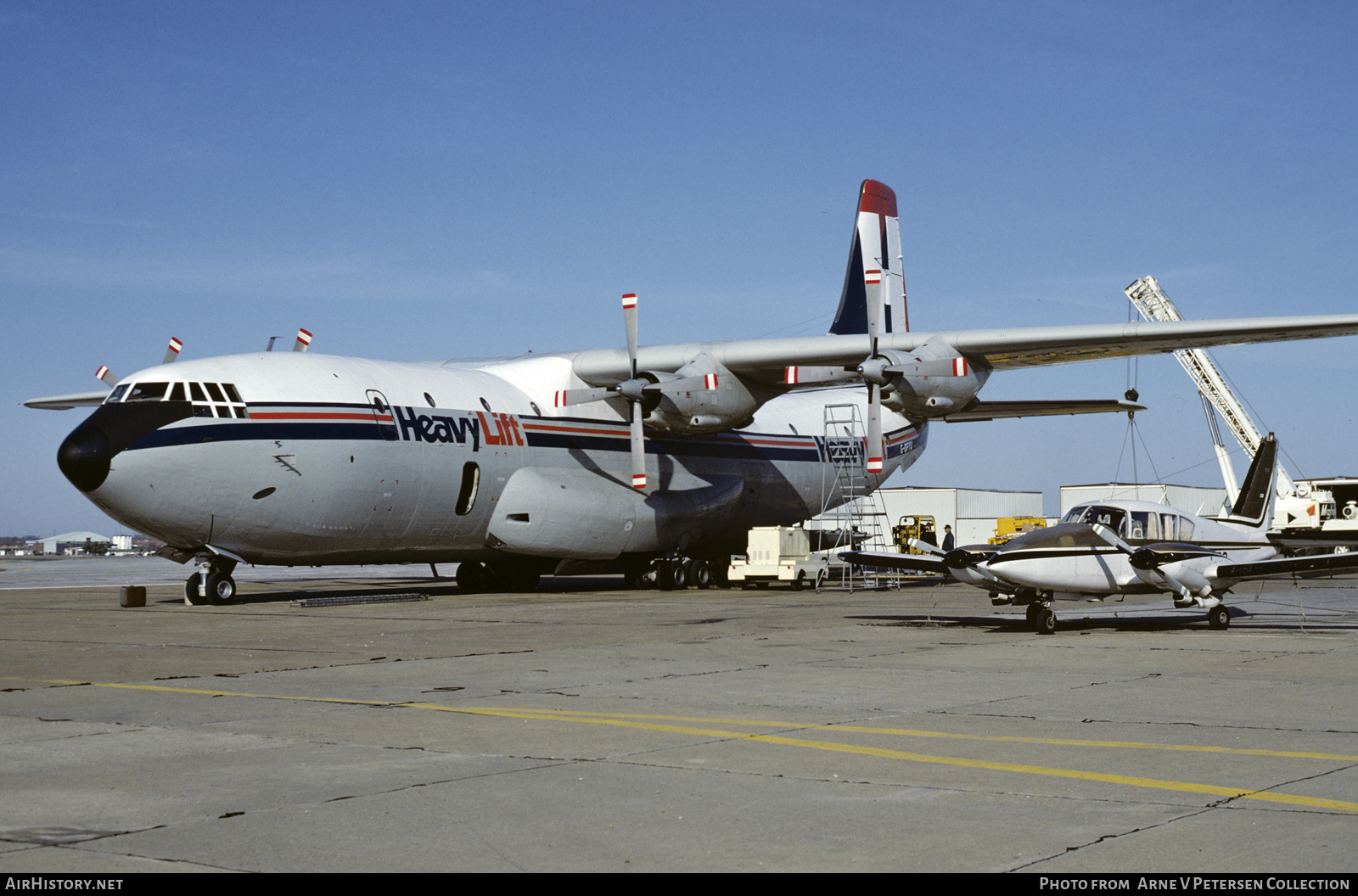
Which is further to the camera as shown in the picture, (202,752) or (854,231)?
(854,231)

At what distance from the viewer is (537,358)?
96.5ft

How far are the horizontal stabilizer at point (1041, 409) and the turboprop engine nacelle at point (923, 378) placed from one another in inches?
147

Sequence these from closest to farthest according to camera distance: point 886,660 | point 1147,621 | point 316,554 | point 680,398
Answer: point 886,660 → point 1147,621 → point 316,554 → point 680,398

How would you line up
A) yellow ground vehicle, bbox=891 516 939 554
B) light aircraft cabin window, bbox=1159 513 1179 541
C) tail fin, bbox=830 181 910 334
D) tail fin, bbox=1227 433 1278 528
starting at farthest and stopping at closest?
yellow ground vehicle, bbox=891 516 939 554 < tail fin, bbox=830 181 910 334 < tail fin, bbox=1227 433 1278 528 < light aircraft cabin window, bbox=1159 513 1179 541

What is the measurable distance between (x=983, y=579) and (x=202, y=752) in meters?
11.2

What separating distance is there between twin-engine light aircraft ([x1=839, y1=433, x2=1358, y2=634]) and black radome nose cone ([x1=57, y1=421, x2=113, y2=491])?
44.1 ft

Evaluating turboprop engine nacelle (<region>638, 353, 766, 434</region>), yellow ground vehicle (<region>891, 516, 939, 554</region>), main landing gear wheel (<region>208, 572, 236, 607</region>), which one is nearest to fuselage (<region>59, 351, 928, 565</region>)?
main landing gear wheel (<region>208, 572, 236, 607</region>)

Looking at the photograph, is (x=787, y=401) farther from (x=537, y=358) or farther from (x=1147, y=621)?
(x=1147, y=621)

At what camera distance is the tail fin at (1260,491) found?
20.1 m

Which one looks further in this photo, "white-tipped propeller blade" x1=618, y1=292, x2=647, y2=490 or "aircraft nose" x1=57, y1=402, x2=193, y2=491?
"white-tipped propeller blade" x1=618, y1=292, x2=647, y2=490

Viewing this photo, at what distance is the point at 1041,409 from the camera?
30.7m

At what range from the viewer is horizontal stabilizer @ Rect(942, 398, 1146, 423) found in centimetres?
2953

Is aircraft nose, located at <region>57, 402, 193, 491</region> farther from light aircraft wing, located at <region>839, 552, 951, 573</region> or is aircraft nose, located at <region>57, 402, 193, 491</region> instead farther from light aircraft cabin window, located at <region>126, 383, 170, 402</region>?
light aircraft wing, located at <region>839, 552, 951, 573</region>
